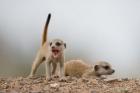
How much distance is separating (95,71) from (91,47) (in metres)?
15.7

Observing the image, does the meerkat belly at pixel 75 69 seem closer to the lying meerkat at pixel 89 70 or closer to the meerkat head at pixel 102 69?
the lying meerkat at pixel 89 70

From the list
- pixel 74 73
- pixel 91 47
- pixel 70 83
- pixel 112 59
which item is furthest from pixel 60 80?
pixel 91 47

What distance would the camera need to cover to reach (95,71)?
568 inches

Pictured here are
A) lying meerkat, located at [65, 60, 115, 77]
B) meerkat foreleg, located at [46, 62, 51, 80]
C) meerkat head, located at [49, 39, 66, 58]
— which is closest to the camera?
meerkat foreleg, located at [46, 62, 51, 80]

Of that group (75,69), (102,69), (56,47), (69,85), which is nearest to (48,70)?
(56,47)

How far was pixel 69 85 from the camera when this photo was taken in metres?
11.7

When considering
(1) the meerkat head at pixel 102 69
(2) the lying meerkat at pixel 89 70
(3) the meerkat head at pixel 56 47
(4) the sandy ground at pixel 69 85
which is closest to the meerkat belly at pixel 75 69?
(2) the lying meerkat at pixel 89 70

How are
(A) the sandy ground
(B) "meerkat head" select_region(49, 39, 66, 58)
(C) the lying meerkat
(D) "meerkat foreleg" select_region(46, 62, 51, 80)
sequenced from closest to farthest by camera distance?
(A) the sandy ground
(D) "meerkat foreleg" select_region(46, 62, 51, 80)
(B) "meerkat head" select_region(49, 39, 66, 58)
(C) the lying meerkat

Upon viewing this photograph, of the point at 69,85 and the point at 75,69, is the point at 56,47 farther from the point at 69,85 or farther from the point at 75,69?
the point at 75,69

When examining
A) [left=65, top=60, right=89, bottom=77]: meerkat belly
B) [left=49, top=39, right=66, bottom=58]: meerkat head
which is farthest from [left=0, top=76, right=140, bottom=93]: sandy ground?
[left=65, top=60, right=89, bottom=77]: meerkat belly

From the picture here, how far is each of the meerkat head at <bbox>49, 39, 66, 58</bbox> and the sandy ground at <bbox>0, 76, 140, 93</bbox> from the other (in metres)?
0.72

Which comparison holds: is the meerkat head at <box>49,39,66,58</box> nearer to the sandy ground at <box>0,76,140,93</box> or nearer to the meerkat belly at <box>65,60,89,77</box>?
the sandy ground at <box>0,76,140,93</box>

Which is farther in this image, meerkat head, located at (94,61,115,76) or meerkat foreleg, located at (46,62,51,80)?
meerkat head, located at (94,61,115,76)

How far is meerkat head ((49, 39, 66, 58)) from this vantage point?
1301cm
